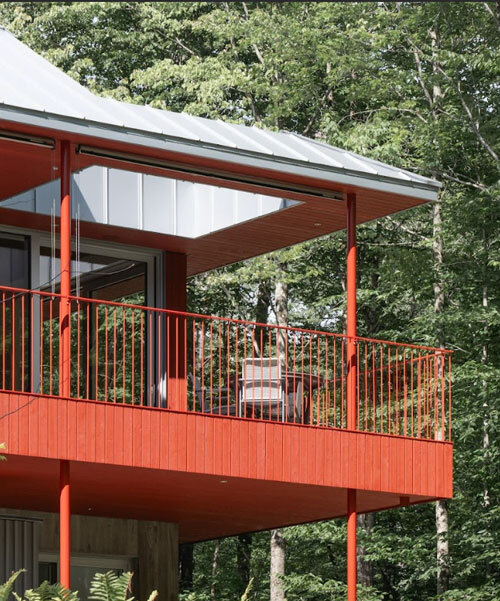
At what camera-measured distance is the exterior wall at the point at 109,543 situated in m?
11.2

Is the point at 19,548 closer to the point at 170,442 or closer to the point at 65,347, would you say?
the point at 170,442

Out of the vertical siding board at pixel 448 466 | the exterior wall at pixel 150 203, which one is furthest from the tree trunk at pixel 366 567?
the vertical siding board at pixel 448 466

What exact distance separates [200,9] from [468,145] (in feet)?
33.0

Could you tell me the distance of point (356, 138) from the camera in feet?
68.3

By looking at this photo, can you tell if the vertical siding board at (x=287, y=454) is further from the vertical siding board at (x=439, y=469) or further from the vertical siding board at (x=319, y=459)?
the vertical siding board at (x=439, y=469)

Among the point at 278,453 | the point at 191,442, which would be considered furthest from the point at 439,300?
the point at 191,442

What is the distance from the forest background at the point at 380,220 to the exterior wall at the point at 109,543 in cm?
663

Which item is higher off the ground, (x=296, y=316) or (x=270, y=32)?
(x=270, y=32)

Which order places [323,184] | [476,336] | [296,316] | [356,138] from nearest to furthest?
[323,184] < [476,336] < [356,138] < [296,316]

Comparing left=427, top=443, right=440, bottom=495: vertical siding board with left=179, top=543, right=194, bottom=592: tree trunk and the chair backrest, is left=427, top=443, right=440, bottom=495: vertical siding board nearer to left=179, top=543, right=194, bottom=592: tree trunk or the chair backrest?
the chair backrest

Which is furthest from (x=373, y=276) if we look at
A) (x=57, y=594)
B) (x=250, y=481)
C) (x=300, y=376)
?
(x=57, y=594)

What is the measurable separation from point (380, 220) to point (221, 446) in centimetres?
1372

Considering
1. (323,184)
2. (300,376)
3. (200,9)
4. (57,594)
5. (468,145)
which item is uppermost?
(200,9)

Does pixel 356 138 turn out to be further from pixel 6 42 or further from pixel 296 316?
pixel 6 42
